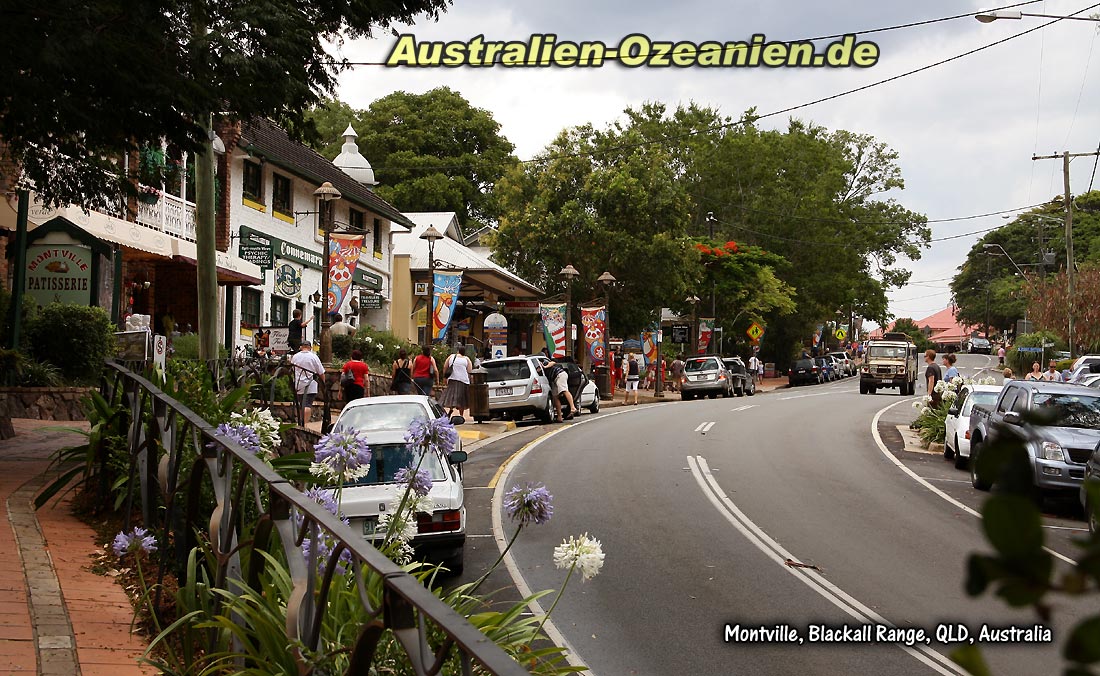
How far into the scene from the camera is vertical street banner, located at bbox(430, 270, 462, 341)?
3144cm

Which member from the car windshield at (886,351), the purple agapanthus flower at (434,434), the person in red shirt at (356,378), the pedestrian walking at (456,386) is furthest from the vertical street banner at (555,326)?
the purple agapanthus flower at (434,434)

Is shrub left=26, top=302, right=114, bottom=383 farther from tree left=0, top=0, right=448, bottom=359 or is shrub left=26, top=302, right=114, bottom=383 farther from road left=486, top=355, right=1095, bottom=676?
road left=486, top=355, right=1095, bottom=676

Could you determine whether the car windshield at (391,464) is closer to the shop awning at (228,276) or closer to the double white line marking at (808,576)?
the double white line marking at (808,576)

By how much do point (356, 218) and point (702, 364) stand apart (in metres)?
15.6

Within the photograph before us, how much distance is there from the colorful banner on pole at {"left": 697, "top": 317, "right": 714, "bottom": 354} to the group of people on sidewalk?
1172 inches

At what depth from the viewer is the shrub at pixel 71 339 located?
18.9m

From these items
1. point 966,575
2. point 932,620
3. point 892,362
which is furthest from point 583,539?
point 892,362

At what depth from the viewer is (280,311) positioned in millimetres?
33125

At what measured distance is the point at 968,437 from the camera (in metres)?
20.2

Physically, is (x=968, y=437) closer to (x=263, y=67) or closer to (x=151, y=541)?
(x=263, y=67)

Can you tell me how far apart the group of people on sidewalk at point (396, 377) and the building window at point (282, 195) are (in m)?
8.60

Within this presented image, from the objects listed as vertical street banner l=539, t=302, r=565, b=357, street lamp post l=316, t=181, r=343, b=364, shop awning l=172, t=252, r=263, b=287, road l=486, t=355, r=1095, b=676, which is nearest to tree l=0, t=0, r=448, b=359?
road l=486, t=355, r=1095, b=676

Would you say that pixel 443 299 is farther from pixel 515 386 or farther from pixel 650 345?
pixel 650 345

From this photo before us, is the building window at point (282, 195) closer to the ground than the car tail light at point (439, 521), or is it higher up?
higher up
